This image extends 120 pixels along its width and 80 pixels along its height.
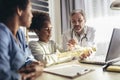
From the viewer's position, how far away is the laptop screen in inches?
55.9

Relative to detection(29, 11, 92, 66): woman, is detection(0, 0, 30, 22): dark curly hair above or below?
above

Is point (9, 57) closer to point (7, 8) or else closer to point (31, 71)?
point (31, 71)

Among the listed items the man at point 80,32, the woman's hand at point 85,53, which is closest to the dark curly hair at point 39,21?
the woman's hand at point 85,53

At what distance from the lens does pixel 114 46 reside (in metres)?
1.47

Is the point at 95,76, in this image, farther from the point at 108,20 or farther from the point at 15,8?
the point at 108,20

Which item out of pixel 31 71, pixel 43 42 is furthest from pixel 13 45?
pixel 43 42

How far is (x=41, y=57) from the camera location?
175 centimetres

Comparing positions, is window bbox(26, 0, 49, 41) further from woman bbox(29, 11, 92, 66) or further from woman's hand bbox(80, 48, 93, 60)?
woman's hand bbox(80, 48, 93, 60)

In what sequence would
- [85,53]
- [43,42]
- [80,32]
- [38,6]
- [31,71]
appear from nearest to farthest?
[31,71]
[85,53]
[43,42]
[80,32]
[38,6]

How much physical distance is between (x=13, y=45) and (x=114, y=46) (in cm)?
75

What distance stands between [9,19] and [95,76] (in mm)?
666

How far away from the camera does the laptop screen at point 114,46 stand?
1420mm

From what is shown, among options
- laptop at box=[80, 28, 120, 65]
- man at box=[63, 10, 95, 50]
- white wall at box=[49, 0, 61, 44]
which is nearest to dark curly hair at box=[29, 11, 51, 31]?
man at box=[63, 10, 95, 50]

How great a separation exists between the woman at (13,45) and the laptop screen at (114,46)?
0.52 m
